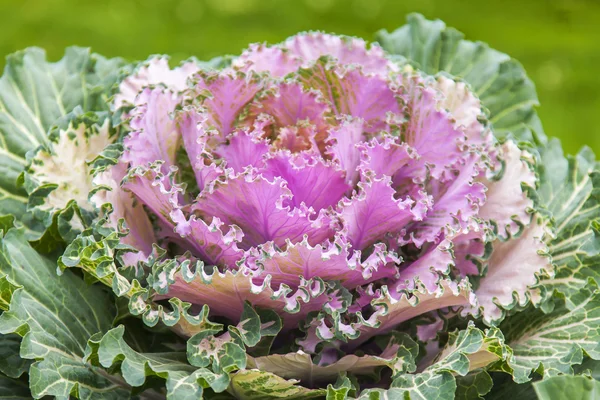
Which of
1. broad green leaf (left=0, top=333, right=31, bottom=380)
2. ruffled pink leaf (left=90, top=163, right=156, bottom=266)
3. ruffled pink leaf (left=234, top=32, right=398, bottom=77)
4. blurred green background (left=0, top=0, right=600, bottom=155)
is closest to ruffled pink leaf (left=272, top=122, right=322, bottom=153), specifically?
ruffled pink leaf (left=234, top=32, right=398, bottom=77)

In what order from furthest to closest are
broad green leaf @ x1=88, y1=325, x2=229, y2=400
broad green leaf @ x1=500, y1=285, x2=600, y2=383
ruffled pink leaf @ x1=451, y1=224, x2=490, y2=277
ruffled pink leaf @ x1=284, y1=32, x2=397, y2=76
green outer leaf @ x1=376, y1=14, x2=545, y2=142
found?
green outer leaf @ x1=376, y1=14, x2=545, y2=142, ruffled pink leaf @ x1=284, y1=32, x2=397, y2=76, ruffled pink leaf @ x1=451, y1=224, x2=490, y2=277, broad green leaf @ x1=500, y1=285, x2=600, y2=383, broad green leaf @ x1=88, y1=325, x2=229, y2=400

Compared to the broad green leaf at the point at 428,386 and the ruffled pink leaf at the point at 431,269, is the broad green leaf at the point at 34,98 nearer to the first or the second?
the ruffled pink leaf at the point at 431,269

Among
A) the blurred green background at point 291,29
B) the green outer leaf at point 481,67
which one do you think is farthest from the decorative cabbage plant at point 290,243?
the blurred green background at point 291,29

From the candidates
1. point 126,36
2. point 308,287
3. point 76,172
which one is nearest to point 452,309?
point 308,287

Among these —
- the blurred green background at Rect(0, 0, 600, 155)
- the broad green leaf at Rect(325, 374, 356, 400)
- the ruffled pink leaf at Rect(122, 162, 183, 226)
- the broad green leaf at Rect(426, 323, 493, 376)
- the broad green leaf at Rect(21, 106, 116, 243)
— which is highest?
the ruffled pink leaf at Rect(122, 162, 183, 226)

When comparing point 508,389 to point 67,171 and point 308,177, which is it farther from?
point 67,171

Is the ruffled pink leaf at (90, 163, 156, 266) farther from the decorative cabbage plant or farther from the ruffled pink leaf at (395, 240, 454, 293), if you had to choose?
the ruffled pink leaf at (395, 240, 454, 293)

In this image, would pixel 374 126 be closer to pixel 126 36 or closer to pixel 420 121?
pixel 420 121
